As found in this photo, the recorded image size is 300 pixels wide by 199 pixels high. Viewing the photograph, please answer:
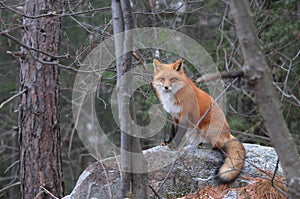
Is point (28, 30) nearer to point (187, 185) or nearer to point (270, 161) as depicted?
point (187, 185)

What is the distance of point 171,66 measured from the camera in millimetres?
5652

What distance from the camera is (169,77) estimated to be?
18.6 feet

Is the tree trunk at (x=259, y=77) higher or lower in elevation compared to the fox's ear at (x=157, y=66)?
lower

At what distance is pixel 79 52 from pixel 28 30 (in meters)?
1.78

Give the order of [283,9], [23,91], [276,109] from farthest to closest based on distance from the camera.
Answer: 1. [283,9]
2. [23,91]
3. [276,109]

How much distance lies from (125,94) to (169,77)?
213cm

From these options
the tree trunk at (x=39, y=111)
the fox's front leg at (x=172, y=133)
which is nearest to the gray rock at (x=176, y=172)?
the fox's front leg at (x=172, y=133)

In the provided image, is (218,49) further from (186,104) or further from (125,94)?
(125,94)

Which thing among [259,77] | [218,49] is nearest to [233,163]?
[259,77]

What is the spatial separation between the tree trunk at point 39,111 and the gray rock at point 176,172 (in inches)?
32.4

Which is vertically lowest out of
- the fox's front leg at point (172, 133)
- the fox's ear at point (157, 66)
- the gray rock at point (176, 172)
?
the gray rock at point (176, 172)

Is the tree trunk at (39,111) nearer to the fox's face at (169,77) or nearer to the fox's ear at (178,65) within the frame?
the fox's face at (169,77)

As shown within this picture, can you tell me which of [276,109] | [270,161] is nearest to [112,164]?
[270,161]

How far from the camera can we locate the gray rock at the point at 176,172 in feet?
16.1
